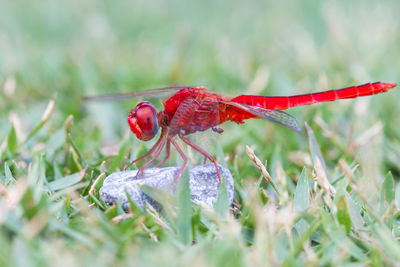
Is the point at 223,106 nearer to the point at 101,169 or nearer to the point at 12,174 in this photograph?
the point at 101,169

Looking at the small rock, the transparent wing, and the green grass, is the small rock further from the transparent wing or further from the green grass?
the transparent wing

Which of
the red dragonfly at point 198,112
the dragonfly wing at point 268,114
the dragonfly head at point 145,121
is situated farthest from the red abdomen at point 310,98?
the dragonfly head at point 145,121

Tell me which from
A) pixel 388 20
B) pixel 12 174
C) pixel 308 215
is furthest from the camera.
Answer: pixel 388 20

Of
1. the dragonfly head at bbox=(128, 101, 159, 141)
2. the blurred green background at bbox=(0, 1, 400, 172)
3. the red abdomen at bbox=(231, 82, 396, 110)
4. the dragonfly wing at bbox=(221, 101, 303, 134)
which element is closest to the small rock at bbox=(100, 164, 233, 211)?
the dragonfly head at bbox=(128, 101, 159, 141)

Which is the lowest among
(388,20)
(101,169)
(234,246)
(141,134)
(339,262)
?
(339,262)

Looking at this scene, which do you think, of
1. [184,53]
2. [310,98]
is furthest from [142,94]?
[184,53]

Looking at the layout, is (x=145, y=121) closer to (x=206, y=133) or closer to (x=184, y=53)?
(x=206, y=133)

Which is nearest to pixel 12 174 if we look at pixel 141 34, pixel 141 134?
pixel 141 134

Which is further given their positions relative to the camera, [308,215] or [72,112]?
[72,112]
